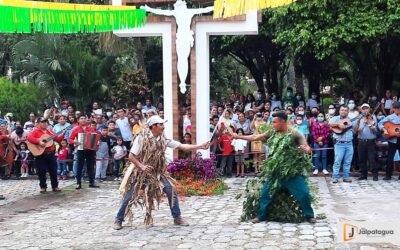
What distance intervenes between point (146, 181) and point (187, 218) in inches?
48.3

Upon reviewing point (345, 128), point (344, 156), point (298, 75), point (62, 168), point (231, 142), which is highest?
point (298, 75)

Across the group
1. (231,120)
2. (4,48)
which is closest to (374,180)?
(231,120)

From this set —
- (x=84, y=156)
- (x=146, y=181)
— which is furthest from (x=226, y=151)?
(x=146, y=181)

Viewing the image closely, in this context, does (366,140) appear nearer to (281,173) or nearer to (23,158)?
(281,173)

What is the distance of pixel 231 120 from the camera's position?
46.5 ft

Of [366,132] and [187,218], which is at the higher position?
[366,132]

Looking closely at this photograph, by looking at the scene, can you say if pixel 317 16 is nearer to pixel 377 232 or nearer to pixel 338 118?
pixel 338 118

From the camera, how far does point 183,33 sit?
12117 millimetres

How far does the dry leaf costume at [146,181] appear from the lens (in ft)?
25.9

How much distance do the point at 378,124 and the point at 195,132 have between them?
4543 millimetres

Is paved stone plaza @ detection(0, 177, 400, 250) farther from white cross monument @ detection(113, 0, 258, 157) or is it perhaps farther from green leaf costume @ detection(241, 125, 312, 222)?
white cross monument @ detection(113, 0, 258, 157)

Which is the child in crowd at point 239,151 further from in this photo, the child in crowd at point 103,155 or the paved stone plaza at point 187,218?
the child in crowd at point 103,155

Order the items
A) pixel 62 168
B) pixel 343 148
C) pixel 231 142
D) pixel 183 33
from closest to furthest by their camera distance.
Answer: pixel 183 33, pixel 343 148, pixel 231 142, pixel 62 168

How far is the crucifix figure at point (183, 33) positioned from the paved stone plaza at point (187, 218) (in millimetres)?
2902
